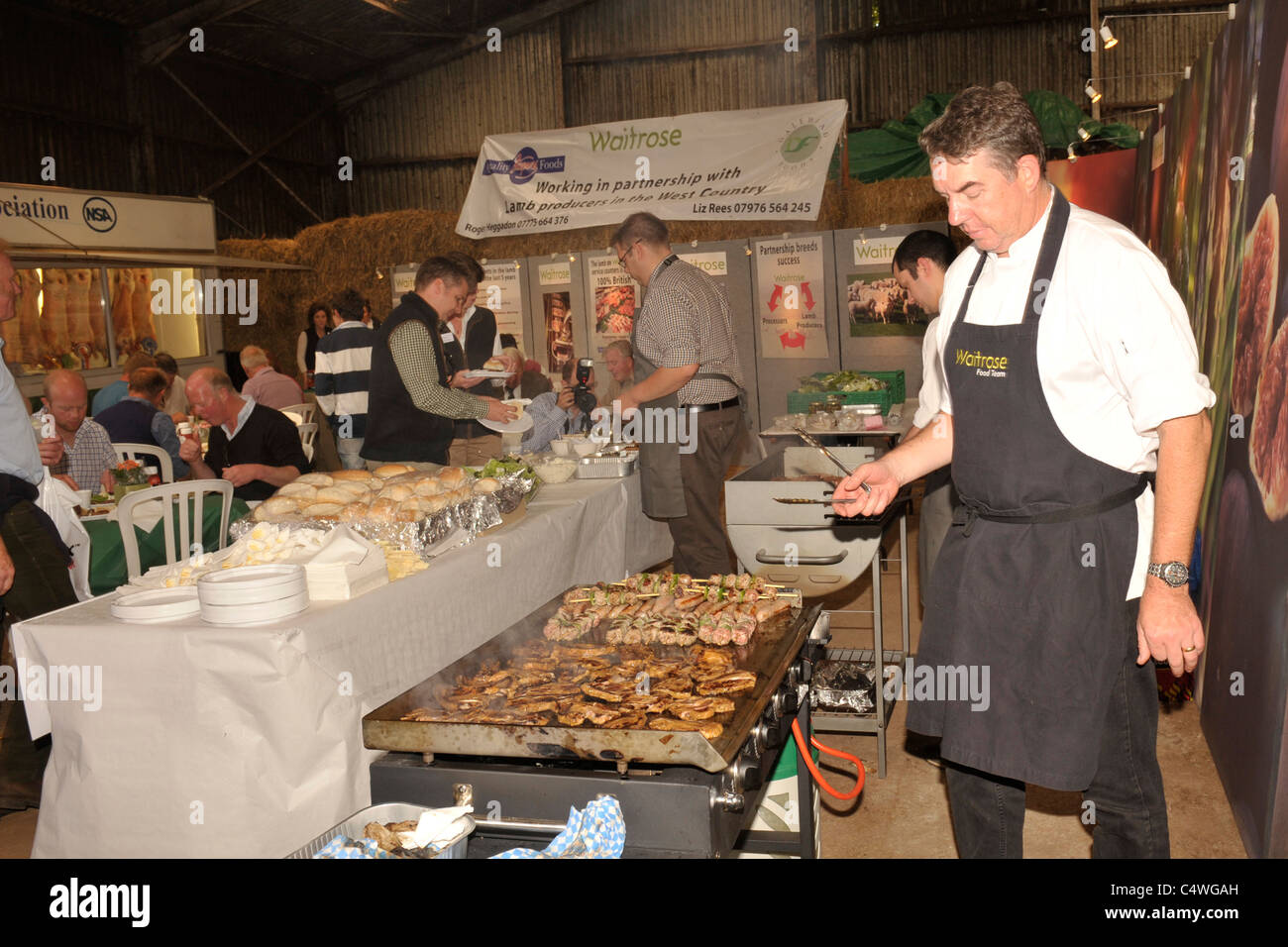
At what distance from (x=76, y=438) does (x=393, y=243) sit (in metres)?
7.74

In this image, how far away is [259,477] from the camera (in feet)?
17.7

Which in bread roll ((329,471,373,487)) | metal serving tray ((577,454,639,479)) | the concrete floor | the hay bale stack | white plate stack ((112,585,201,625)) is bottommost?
the concrete floor

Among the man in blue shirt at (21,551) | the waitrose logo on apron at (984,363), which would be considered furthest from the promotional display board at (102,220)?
the waitrose logo on apron at (984,363)

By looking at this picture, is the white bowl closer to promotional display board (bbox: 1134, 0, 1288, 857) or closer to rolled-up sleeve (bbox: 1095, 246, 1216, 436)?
promotional display board (bbox: 1134, 0, 1288, 857)

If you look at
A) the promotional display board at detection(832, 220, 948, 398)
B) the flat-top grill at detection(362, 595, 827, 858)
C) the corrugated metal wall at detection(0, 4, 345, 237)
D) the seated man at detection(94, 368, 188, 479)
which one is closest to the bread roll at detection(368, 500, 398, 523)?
the flat-top grill at detection(362, 595, 827, 858)

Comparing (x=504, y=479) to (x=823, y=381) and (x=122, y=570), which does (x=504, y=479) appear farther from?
(x=823, y=381)

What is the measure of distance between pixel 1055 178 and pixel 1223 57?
5360 mm

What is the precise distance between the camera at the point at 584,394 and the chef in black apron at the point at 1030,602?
11.3 ft

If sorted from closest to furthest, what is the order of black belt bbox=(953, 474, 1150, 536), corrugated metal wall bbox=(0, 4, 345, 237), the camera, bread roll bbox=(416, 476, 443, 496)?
black belt bbox=(953, 474, 1150, 536) → bread roll bbox=(416, 476, 443, 496) → the camera → corrugated metal wall bbox=(0, 4, 345, 237)

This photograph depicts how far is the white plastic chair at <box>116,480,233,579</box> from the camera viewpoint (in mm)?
4523

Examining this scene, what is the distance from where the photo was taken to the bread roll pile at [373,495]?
3.31 meters

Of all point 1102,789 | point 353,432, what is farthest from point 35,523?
point 1102,789

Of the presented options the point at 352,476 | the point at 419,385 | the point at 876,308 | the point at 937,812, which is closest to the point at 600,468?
the point at 419,385

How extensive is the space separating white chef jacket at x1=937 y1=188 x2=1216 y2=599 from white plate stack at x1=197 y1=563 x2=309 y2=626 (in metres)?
1.81
